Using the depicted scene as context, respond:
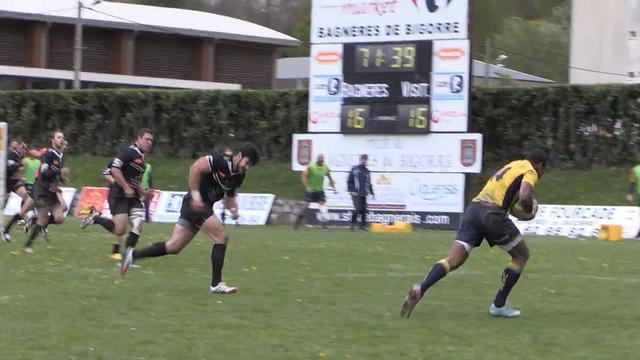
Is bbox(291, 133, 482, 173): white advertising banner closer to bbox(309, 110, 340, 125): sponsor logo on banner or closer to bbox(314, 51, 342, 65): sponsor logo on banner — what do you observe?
bbox(309, 110, 340, 125): sponsor logo on banner

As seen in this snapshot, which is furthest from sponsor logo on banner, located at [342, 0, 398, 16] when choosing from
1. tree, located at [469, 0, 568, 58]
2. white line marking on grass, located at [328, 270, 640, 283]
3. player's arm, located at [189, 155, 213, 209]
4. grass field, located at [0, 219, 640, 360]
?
tree, located at [469, 0, 568, 58]

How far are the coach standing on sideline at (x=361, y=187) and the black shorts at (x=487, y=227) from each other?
1646 cm

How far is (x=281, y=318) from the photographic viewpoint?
1026 centimetres

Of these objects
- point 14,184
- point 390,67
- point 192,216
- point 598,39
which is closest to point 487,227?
point 192,216

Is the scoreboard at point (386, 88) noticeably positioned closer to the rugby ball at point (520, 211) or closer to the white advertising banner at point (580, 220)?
the white advertising banner at point (580, 220)

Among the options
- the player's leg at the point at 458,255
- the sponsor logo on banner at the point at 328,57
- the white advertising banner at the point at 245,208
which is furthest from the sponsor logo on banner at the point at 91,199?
the player's leg at the point at 458,255

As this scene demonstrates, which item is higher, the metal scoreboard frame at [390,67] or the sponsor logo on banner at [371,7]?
the sponsor logo on banner at [371,7]

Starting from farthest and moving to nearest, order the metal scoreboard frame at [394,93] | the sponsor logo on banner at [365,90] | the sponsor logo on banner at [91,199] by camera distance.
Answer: the sponsor logo on banner at [91,199]
the sponsor logo on banner at [365,90]
the metal scoreboard frame at [394,93]

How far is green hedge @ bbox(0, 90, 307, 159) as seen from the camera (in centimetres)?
3369

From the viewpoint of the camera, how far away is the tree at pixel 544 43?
64312mm

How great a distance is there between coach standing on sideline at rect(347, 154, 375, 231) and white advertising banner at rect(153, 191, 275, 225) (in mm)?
3666

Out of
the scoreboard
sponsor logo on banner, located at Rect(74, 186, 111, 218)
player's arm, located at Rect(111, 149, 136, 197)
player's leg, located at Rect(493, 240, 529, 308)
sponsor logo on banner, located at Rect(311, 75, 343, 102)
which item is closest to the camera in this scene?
player's leg, located at Rect(493, 240, 529, 308)

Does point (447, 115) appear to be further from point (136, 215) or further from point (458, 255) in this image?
point (458, 255)

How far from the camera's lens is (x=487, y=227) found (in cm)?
1023
